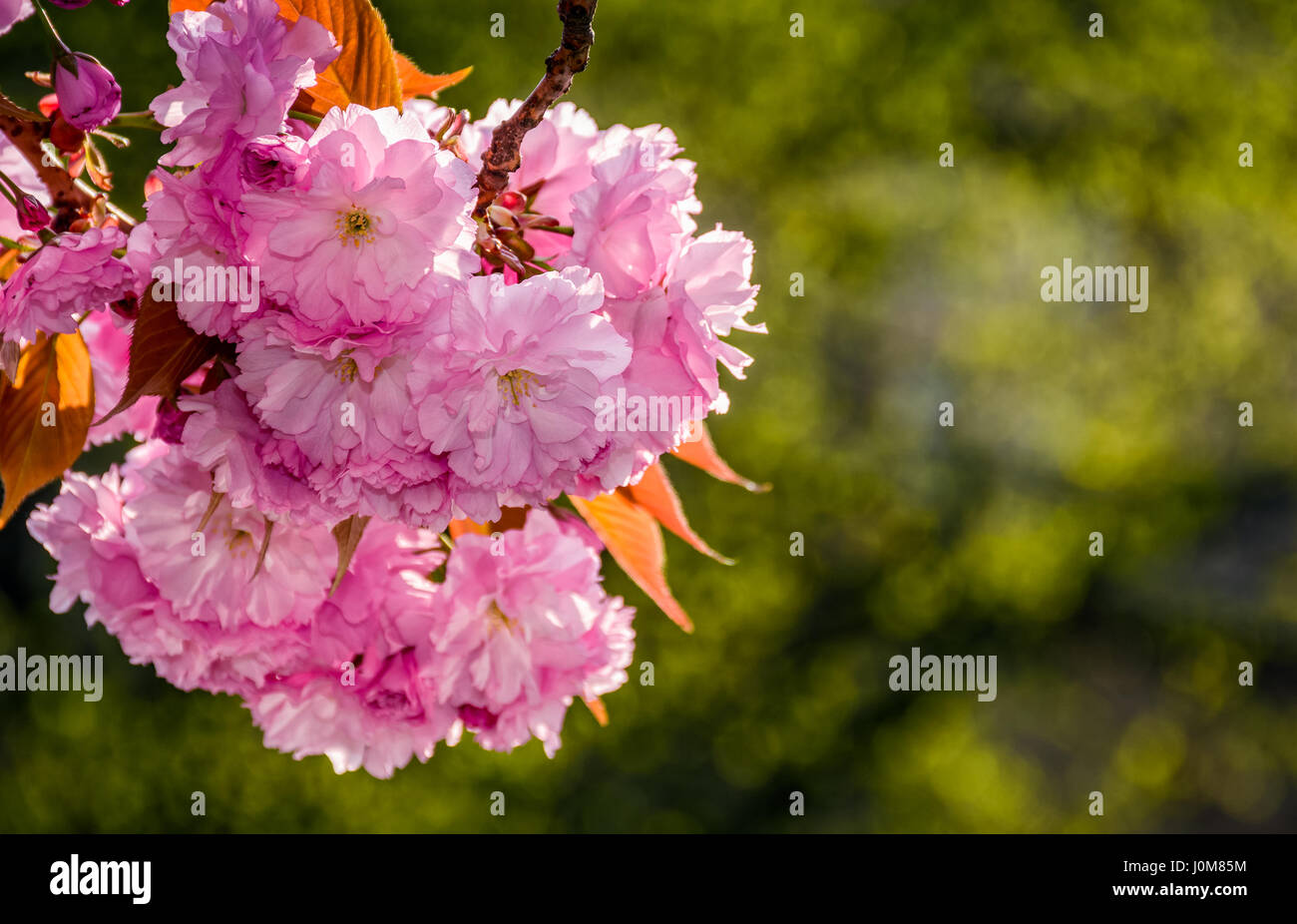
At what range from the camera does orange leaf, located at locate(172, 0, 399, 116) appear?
0.42m

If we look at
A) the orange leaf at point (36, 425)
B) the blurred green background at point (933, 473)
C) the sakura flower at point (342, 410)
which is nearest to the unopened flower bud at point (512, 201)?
the sakura flower at point (342, 410)

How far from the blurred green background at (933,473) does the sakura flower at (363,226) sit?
2.27m

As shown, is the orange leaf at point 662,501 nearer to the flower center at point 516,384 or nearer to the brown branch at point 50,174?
the flower center at point 516,384

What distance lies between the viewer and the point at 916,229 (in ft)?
9.02

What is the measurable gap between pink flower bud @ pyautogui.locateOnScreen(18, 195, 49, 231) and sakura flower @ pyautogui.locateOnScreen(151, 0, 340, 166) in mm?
96

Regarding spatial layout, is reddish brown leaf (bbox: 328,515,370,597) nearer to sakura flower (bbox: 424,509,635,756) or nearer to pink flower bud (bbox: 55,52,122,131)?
sakura flower (bbox: 424,509,635,756)

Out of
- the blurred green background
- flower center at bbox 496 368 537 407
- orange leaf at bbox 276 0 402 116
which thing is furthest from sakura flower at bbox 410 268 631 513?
the blurred green background

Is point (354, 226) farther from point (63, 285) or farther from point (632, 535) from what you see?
point (632, 535)

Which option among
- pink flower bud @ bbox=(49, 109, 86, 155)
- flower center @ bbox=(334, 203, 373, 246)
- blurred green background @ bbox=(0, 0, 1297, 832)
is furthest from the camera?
blurred green background @ bbox=(0, 0, 1297, 832)

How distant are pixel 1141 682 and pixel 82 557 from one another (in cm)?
272

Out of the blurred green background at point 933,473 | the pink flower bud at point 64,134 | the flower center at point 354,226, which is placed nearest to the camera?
the flower center at point 354,226

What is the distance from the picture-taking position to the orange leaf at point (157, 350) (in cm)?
40

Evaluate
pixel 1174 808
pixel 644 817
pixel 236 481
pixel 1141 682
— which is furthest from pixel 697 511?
pixel 236 481

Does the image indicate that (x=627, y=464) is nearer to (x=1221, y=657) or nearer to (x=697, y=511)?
(x=697, y=511)
